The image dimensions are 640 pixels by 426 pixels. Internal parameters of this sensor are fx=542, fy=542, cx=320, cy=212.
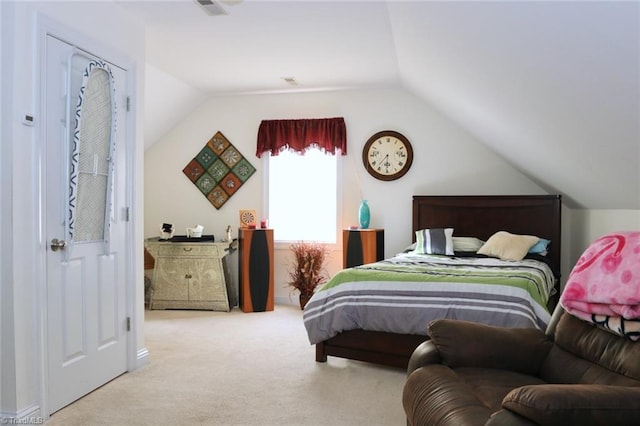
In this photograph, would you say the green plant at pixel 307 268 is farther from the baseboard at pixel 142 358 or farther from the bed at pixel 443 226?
the baseboard at pixel 142 358

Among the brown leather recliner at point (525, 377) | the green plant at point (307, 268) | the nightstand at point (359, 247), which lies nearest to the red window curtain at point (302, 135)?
the nightstand at point (359, 247)

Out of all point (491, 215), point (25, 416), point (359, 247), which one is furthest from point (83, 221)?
point (491, 215)

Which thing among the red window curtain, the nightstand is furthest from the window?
the nightstand

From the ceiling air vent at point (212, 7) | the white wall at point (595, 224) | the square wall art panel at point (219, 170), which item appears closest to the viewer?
the ceiling air vent at point (212, 7)

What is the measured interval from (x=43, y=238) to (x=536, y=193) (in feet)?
15.1

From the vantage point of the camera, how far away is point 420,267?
4102 millimetres

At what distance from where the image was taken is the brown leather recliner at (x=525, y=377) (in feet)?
4.95

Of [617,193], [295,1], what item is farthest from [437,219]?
[295,1]

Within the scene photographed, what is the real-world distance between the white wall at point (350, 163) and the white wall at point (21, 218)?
3.53 metres

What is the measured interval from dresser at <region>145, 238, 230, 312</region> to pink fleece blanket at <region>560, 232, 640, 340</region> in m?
4.08

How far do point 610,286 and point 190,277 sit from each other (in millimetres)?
4536

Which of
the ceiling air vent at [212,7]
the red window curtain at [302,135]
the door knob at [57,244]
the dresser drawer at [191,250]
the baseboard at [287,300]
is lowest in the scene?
the baseboard at [287,300]

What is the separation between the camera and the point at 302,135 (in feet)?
20.3

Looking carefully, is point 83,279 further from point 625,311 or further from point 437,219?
point 437,219
